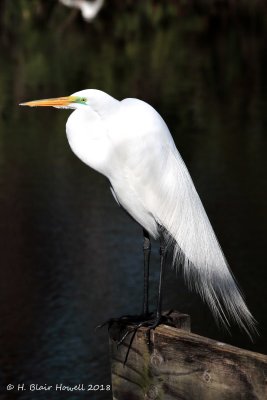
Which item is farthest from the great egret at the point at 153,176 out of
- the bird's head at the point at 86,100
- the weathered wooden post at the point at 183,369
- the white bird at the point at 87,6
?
the white bird at the point at 87,6

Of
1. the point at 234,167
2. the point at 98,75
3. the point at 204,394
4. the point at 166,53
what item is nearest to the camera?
the point at 204,394

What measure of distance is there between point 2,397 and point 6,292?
140 centimetres

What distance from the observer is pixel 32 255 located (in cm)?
666

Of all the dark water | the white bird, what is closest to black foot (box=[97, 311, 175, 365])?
the dark water

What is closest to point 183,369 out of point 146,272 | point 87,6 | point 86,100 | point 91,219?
point 146,272

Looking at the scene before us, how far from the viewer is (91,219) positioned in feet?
24.2

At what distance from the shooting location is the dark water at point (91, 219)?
5168mm

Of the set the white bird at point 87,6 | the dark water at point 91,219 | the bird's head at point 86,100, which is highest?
the white bird at point 87,6

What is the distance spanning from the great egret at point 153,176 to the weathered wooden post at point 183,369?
0.50 ft

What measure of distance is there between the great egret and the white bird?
843 inches

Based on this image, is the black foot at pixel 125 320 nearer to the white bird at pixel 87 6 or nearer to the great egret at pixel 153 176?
the great egret at pixel 153 176

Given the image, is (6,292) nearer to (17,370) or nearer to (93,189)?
(17,370)

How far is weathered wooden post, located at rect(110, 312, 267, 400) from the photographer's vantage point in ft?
8.18

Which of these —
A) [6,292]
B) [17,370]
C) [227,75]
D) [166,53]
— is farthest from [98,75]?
[17,370]
